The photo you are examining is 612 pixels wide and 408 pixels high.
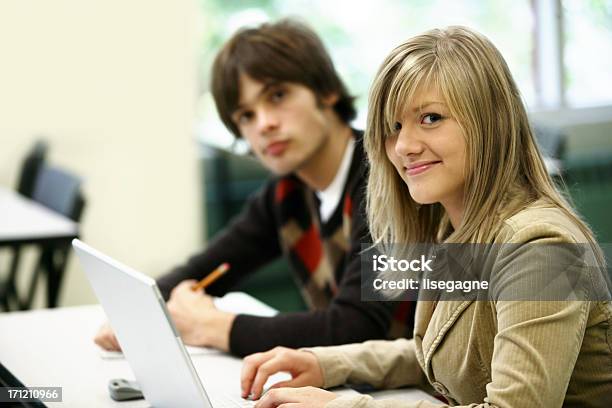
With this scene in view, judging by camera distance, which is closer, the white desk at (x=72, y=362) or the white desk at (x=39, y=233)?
the white desk at (x=72, y=362)

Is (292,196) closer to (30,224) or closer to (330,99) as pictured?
(330,99)

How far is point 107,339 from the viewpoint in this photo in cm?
189

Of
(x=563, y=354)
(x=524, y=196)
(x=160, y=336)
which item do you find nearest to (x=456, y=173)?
(x=524, y=196)

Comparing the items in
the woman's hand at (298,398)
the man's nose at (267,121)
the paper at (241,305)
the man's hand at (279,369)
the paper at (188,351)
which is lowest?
the paper at (241,305)

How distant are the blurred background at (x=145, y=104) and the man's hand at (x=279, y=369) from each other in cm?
263

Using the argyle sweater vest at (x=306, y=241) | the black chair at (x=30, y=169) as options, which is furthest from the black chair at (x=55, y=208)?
the argyle sweater vest at (x=306, y=241)

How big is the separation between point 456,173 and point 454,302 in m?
0.18

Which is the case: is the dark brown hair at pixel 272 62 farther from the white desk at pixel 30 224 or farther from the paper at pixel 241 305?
the white desk at pixel 30 224

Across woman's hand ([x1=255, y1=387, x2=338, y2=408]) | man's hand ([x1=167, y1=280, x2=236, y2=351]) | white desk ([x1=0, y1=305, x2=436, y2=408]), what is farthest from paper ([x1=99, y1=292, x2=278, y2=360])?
woman's hand ([x1=255, y1=387, x2=338, y2=408])

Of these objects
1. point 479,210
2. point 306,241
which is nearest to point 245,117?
point 306,241

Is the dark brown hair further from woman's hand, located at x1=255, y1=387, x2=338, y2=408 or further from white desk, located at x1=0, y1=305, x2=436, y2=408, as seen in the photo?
woman's hand, located at x1=255, y1=387, x2=338, y2=408

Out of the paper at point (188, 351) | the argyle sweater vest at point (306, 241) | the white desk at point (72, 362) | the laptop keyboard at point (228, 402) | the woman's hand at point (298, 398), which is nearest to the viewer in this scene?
the woman's hand at point (298, 398)

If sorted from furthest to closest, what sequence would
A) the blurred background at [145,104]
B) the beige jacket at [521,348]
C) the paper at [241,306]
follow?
the blurred background at [145,104]
the paper at [241,306]
the beige jacket at [521,348]

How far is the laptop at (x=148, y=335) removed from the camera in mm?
1268
